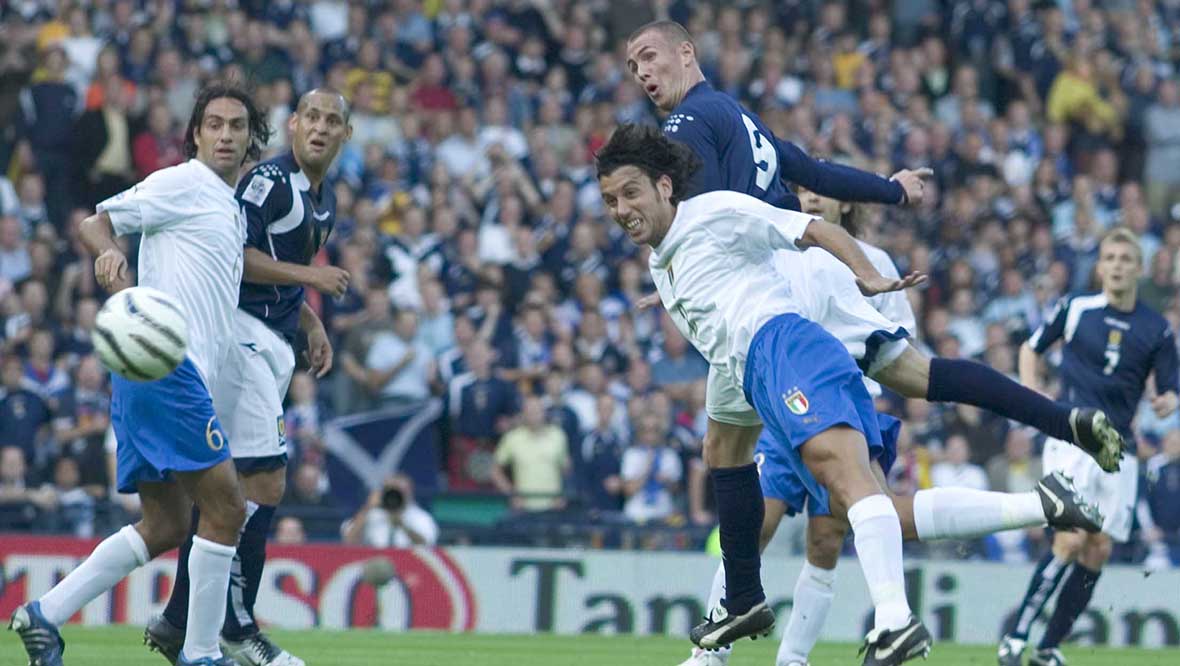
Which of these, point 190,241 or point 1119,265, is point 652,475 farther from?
point 190,241

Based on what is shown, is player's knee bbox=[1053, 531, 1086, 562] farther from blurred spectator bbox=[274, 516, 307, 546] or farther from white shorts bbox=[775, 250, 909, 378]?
blurred spectator bbox=[274, 516, 307, 546]

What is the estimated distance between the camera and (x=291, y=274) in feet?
30.3

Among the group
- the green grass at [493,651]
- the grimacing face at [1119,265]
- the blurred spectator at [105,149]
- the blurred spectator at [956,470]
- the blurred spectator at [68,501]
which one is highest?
the blurred spectator at [105,149]

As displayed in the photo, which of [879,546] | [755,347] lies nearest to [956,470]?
[755,347]

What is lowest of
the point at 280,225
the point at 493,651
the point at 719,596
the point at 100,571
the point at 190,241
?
the point at 493,651

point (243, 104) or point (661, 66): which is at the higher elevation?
point (661, 66)

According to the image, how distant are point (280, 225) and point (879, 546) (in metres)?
3.70

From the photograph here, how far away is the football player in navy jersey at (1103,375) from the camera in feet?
39.9

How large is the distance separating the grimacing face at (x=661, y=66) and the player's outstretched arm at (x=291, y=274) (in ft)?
5.71

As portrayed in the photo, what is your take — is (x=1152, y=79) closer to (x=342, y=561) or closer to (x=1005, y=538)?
(x=1005, y=538)

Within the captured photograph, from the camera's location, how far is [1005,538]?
55.0ft

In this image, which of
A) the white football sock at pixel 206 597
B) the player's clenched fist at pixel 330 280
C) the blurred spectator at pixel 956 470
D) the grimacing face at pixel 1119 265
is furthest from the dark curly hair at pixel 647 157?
the blurred spectator at pixel 956 470

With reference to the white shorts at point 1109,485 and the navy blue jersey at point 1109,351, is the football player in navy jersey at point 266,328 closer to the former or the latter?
the navy blue jersey at point 1109,351

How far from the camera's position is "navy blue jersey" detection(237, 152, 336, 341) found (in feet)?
31.4
